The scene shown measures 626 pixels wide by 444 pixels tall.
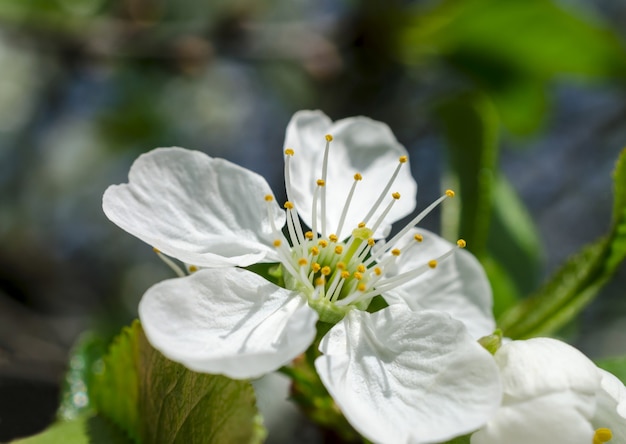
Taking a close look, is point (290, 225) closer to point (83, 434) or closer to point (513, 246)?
point (83, 434)

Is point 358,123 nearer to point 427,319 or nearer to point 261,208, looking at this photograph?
point 261,208

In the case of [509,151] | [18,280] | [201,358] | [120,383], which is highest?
[201,358]

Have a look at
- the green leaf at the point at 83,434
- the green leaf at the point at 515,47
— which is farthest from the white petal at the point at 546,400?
the green leaf at the point at 515,47

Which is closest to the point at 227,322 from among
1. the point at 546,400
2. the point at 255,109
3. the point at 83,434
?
the point at 83,434

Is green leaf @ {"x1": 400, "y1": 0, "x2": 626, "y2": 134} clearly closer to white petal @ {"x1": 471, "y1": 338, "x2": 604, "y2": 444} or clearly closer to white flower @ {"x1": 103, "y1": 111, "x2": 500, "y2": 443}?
white flower @ {"x1": 103, "y1": 111, "x2": 500, "y2": 443}

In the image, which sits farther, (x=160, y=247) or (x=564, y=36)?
(x=564, y=36)

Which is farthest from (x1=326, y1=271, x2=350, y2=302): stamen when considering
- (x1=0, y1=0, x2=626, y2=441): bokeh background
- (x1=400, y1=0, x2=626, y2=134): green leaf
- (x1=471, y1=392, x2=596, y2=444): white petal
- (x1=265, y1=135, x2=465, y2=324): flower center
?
(x1=400, y1=0, x2=626, y2=134): green leaf

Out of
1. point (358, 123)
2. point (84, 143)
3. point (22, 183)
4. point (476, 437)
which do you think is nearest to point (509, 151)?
point (84, 143)
